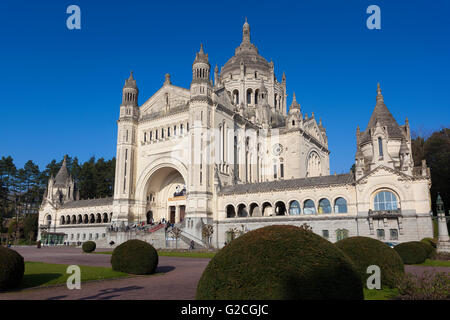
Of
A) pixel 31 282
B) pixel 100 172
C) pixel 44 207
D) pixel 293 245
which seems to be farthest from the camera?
pixel 100 172

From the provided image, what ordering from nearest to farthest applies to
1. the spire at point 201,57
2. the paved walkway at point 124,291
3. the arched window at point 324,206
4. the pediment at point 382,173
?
the paved walkway at point 124,291, the pediment at point 382,173, the arched window at point 324,206, the spire at point 201,57

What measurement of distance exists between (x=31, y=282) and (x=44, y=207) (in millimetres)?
69108

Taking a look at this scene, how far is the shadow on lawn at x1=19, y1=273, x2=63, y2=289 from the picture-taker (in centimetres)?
1625

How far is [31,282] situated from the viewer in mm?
16828

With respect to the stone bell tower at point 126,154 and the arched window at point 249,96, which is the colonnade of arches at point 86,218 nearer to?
the stone bell tower at point 126,154

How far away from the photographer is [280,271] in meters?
7.81

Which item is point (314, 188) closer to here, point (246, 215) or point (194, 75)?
point (246, 215)

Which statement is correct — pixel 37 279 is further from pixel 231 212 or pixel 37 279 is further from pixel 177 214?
pixel 177 214

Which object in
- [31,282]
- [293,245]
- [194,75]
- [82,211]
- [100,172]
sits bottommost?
[31,282]

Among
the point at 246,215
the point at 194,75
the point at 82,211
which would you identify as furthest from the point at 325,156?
the point at 82,211

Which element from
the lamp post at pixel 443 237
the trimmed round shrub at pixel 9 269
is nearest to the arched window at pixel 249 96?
the lamp post at pixel 443 237

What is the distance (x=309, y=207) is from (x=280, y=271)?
3911cm

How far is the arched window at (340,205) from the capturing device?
42.6 m

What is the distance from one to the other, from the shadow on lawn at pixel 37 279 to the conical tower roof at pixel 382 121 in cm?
4008
